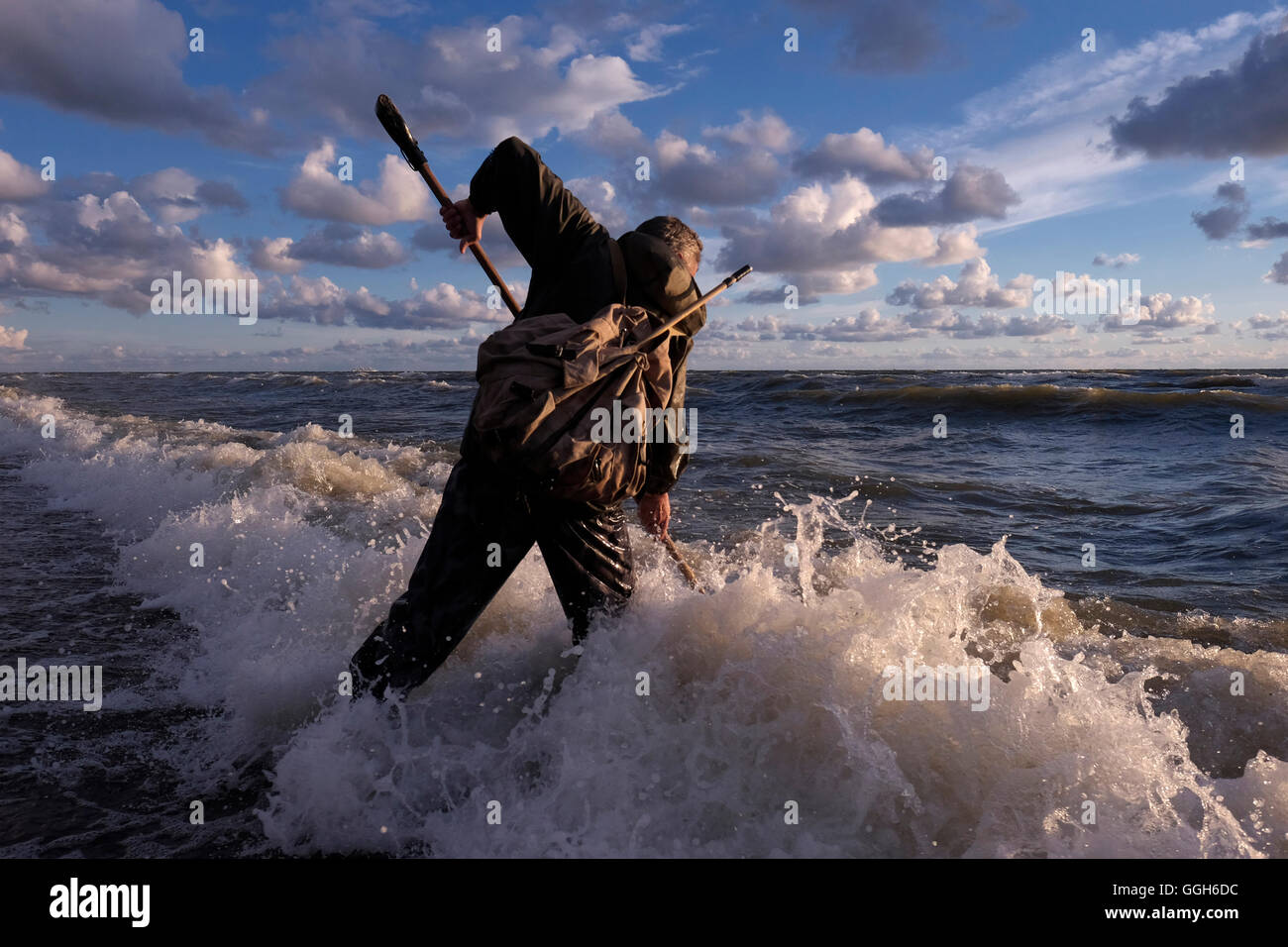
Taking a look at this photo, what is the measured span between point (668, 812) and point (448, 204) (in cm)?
240

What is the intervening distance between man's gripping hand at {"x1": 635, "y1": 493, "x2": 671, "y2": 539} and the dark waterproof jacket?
1.14ft

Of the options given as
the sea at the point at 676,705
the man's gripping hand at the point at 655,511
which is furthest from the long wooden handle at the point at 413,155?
the sea at the point at 676,705

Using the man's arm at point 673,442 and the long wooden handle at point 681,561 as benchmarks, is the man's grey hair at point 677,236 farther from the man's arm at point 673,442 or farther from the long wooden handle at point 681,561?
the long wooden handle at point 681,561

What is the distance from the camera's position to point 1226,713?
3.65 m

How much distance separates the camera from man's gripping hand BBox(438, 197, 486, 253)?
2.91 meters
